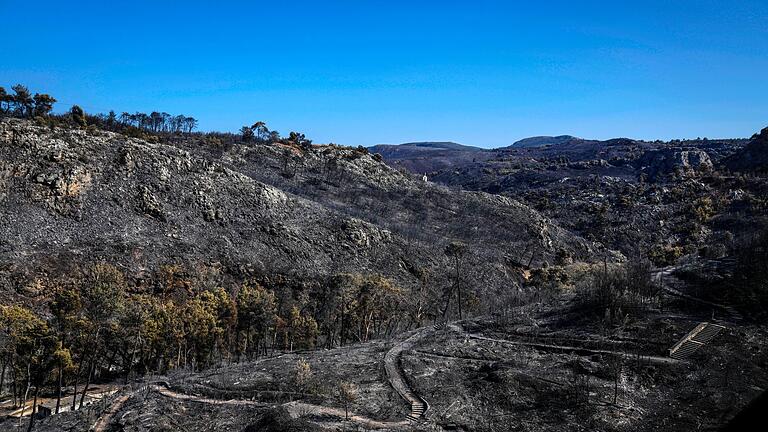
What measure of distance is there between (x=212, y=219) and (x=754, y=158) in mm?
150165

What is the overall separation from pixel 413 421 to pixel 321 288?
125 feet

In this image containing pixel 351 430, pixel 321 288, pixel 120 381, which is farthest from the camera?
pixel 321 288

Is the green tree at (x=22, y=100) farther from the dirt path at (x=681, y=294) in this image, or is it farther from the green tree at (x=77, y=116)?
the dirt path at (x=681, y=294)

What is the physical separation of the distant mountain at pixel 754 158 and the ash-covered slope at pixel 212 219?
70632mm

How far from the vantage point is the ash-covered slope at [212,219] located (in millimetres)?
56125

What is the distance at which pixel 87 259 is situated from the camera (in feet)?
175

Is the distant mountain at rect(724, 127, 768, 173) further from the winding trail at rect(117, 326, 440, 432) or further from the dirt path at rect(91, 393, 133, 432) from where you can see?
the dirt path at rect(91, 393, 133, 432)

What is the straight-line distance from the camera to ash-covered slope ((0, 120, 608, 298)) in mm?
56125

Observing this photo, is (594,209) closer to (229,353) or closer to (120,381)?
(229,353)

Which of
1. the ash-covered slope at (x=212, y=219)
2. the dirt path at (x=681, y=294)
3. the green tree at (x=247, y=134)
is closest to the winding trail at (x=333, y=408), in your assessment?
the ash-covered slope at (x=212, y=219)

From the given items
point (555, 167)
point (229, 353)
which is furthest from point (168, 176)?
point (555, 167)

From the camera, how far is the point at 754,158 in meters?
142

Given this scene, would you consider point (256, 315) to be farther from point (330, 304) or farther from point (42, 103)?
point (42, 103)

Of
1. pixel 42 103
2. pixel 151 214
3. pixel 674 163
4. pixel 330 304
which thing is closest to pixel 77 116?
pixel 42 103
